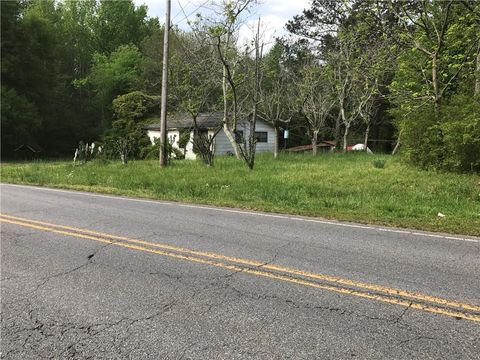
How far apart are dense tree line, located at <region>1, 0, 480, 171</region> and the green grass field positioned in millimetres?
2296

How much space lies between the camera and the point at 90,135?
53.6 m

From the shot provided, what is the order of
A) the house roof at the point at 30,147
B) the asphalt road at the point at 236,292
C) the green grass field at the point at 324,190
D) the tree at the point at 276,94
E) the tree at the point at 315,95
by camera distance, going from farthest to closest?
the house roof at the point at 30,147 → the tree at the point at 315,95 → the tree at the point at 276,94 → the green grass field at the point at 324,190 → the asphalt road at the point at 236,292

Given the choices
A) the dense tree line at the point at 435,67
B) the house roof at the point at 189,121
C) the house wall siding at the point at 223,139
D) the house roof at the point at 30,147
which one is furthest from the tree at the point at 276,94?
the house roof at the point at 30,147

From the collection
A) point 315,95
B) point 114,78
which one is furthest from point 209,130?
point 114,78

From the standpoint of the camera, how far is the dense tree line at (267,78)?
16594 millimetres

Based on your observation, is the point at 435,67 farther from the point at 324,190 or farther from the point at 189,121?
the point at 189,121

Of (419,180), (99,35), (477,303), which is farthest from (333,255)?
(99,35)

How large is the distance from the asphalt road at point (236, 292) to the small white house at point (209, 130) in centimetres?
2828

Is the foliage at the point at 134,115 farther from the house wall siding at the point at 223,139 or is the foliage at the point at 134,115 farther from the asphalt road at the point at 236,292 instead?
the asphalt road at the point at 236,292

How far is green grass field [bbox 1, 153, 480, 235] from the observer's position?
10.3m

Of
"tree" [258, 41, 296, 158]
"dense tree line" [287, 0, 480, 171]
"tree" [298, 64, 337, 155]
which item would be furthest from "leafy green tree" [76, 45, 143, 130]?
"dense tree line" [287, 0, 480, 171]

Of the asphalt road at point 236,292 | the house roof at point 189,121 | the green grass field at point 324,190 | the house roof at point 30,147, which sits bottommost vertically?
the asphalt road at point 236,292

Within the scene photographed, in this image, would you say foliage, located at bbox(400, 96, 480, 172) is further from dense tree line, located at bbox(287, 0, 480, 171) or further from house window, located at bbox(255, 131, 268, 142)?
house window, located at bbox(255, 131, 268, 142)

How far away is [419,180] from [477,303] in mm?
10392
